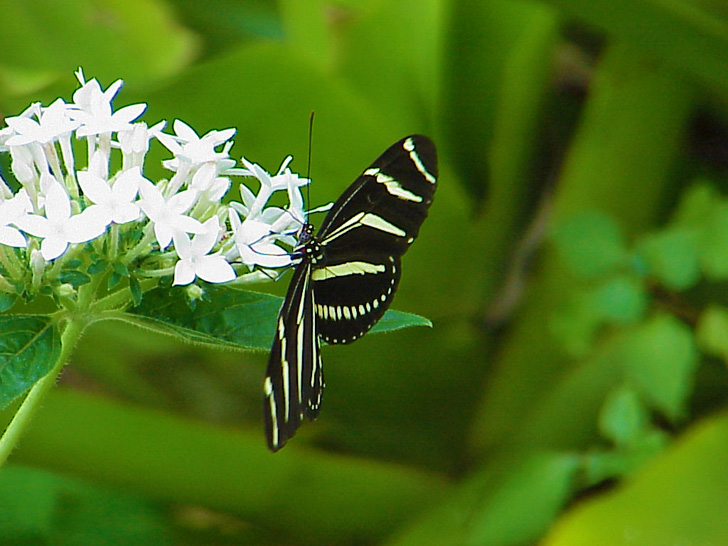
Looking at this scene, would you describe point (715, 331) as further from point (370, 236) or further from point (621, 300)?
point (370, 236)

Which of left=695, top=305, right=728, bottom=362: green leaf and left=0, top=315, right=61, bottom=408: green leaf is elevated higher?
left=695, top=305, right=728, bottom=362: green leaf

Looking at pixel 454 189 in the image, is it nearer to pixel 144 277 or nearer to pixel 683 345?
pixel 683 345

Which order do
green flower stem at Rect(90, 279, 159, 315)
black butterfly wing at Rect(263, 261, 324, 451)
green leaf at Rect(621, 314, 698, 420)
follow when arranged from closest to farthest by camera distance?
black butterfly wing at Rect(263, 261, 324, 451) → green flower stem at Rect(90, 279, 159, 315) → green leaf at Rect(621, 314, 698, 420)

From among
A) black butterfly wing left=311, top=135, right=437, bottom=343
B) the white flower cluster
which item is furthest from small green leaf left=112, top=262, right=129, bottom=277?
black butterfly wing left=311, top=135, right=437, bottom=343

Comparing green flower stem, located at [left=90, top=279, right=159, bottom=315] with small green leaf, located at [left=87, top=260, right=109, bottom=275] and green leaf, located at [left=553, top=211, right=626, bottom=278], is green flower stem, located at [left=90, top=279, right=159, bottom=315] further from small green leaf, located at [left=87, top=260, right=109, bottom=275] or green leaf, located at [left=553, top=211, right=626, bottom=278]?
green leaf, located at [left=553, top=211, right=626, bottom=278]

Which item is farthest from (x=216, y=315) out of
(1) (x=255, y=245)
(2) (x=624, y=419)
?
(2) (x=624, y=419)

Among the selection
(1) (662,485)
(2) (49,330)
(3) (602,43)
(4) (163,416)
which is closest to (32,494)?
(4) (163,416)
